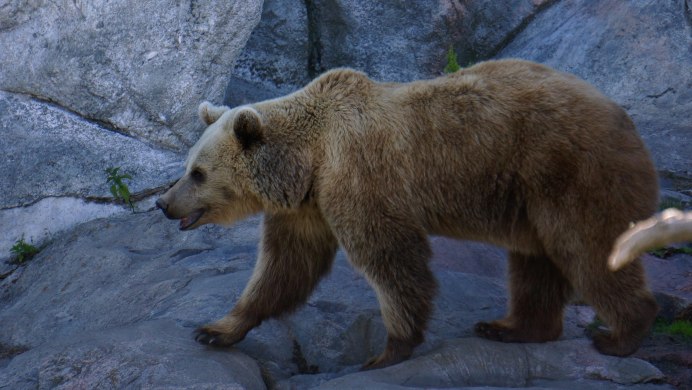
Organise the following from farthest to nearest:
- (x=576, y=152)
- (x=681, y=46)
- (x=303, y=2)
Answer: (x=303, y=2), (x=681, y=46), (x=576, y=152)

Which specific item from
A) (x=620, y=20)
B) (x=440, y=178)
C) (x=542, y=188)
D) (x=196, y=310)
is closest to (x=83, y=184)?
(x=196, y=310)

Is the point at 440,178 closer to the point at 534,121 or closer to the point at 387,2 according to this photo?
the point at 534,121

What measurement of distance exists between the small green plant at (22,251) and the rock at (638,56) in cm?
591

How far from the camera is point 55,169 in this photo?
8.38 meters

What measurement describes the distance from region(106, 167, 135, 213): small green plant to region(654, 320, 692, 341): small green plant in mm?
4698

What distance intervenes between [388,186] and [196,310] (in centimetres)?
158

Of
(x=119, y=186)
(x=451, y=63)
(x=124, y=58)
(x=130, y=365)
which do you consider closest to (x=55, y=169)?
(x=119, y=186)

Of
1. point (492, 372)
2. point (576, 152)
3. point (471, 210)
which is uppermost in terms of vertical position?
point (576, 152)

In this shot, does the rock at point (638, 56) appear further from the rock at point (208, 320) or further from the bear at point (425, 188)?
the bear at point (425, 188)

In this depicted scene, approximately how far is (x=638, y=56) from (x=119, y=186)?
5724mm

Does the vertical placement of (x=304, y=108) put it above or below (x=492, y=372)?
above

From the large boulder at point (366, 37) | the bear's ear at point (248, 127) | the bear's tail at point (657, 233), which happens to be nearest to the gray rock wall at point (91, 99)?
the large boulder at point (366, 37)

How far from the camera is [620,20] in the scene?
10148 millimetres

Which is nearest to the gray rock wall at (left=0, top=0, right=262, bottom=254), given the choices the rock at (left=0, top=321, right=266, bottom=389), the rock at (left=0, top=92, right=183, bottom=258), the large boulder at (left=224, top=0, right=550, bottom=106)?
the rock at (left=0, top=92, right=183, bottom=258)
